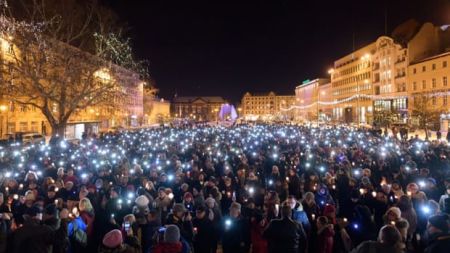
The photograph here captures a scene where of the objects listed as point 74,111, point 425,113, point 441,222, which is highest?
point 74,111

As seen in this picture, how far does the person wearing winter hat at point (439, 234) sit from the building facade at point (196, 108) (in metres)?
182

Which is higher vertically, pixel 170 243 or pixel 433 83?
pixel 433 83

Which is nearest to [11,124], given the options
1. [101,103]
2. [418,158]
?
[101,103]

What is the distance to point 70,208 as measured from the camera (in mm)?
8273

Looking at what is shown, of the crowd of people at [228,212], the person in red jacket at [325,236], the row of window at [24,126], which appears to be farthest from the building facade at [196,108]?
the person in red jacket at [325,236]

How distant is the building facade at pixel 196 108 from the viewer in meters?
189

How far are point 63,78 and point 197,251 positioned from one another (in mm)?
22000

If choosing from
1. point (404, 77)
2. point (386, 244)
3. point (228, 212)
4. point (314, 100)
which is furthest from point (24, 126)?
point (314, 100)

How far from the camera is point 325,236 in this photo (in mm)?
6379

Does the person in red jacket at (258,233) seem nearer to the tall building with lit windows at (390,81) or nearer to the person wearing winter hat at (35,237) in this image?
the person wearing winter hat at (35,237)

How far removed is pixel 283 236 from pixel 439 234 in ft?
6.84

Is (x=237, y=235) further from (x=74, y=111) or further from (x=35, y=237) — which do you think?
(x=74, y=111)

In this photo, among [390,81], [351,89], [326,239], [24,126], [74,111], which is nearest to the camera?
[326,239]

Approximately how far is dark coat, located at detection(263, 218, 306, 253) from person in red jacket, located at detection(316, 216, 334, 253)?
0.60 meters
